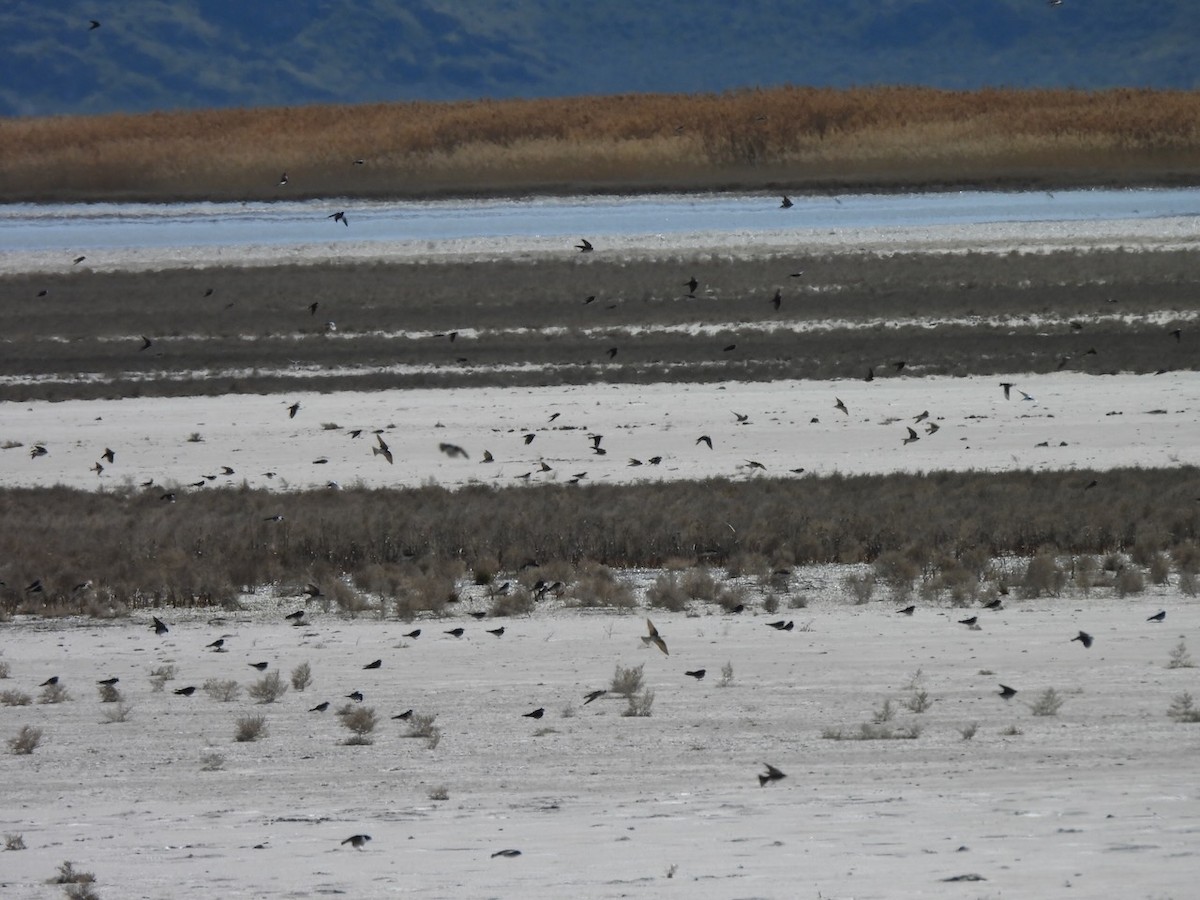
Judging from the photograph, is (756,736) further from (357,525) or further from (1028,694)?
(357,525)

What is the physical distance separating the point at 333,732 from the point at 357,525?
480cm

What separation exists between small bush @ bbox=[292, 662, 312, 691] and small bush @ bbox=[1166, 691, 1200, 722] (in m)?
4.31

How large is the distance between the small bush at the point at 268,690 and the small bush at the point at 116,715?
0.62 m

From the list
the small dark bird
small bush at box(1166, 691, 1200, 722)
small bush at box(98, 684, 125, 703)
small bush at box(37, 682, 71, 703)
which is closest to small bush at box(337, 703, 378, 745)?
small bush at box(98, 684, 125, 703)

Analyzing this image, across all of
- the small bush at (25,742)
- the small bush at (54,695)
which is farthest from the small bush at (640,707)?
the small bush at (54,695)

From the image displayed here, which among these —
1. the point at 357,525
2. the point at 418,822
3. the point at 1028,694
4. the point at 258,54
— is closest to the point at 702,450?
the point at 357,525

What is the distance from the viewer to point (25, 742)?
845 cm

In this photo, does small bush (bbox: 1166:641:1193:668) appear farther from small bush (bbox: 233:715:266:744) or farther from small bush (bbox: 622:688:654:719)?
small bush (bbox: 233:715:266:744)

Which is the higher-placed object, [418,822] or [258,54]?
[258,54]

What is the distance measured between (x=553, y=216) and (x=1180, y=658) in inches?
855

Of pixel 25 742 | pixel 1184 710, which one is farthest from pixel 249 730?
pixel 1184 710

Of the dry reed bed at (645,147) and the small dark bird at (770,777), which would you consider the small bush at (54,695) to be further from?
the dry reed bed at (645,147)

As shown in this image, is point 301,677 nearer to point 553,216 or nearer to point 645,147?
point 553,216

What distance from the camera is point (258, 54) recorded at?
443ft
